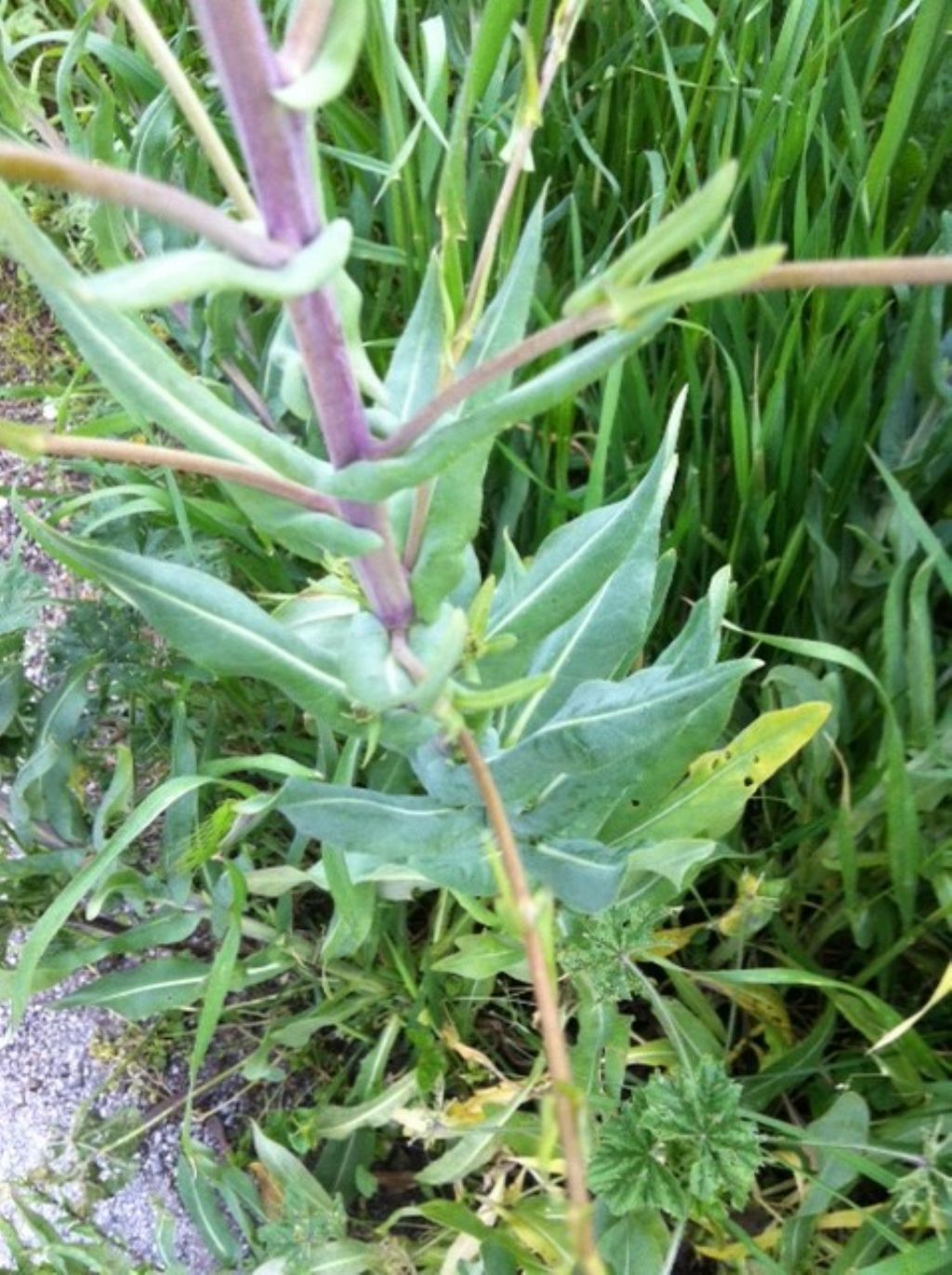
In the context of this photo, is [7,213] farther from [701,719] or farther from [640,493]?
[701,719]

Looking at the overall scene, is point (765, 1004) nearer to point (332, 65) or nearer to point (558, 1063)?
point (558, 1063)

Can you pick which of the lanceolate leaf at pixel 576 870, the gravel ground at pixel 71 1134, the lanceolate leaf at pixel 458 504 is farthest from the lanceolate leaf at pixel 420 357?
the gravel ground at pixel 71 1134

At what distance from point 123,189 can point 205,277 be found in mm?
34

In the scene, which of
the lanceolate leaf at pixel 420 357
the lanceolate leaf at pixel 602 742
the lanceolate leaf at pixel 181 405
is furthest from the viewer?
the lanceolate leaf at pixel 602 742

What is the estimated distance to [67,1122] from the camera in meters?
1.43

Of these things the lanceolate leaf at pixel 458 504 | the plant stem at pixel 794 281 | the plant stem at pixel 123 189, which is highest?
the plant stem at pixel 123 189

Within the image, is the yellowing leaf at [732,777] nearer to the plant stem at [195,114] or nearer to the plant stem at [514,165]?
the plant stem at [514,165]

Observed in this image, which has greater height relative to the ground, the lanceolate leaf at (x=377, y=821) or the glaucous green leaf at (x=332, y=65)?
the glaucous green leaf at (x=332, y=65)

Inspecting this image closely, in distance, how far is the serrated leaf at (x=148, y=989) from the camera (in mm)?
1171

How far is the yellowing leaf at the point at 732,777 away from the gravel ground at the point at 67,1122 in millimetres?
657

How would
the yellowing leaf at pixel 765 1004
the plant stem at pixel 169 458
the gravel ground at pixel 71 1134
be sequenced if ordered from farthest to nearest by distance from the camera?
the gravel ground at pixel 71 1134, the yellowing leaf at pixel 765 1004, the plant stem at pixel 169 458

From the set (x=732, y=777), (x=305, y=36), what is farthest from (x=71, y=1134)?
(x=305, y=36)

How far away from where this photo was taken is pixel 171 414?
0.58 meters

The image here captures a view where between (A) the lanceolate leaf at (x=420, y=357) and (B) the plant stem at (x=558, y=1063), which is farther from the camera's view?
(A) the lanceolate leaf at (x=420, y=357)
